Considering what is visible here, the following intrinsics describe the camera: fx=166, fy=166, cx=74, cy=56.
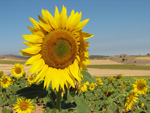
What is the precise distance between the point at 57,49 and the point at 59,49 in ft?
0.07

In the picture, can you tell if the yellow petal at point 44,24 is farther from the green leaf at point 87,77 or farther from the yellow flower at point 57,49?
the green leaf at point 87,77

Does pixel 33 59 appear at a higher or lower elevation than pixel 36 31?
lower

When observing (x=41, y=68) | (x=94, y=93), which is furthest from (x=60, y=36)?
(x=94, y=93)

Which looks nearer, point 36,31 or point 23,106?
point 36,31

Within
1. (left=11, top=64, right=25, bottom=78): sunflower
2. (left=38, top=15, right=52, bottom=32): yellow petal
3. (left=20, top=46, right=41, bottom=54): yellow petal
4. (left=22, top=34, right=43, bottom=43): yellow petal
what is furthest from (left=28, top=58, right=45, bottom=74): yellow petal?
(left=11, top=64, right=25, bottom=78): sunflower

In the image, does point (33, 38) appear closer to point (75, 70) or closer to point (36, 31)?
point (36, 31)

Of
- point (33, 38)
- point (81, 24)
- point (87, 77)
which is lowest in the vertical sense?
point (87, 77)

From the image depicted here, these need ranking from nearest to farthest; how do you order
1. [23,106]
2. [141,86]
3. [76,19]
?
[76,19], [23,106], [141,86]

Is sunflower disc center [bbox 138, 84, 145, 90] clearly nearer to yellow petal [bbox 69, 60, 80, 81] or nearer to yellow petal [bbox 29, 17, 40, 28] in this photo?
yellow petal [bbox 69, 60, 80, 81]

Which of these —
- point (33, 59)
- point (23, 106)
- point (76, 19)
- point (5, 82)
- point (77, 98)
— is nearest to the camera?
point (76, 19)

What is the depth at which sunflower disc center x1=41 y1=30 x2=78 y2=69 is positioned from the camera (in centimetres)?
185

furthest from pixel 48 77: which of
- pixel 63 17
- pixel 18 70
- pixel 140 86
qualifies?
pixel 18 70

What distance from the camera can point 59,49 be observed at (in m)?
1.90

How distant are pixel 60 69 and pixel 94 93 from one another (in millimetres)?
6539
